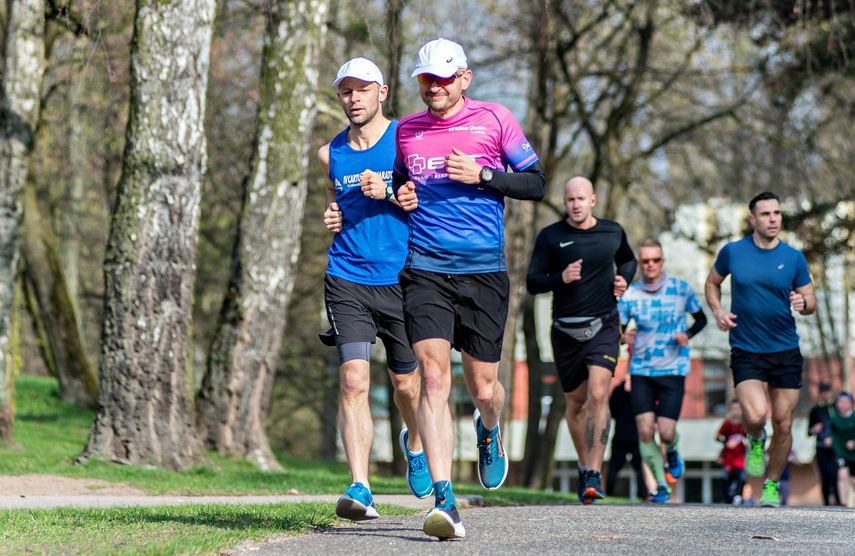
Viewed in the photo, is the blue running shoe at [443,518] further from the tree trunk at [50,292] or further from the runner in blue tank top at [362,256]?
the tree trunk at [50,292]

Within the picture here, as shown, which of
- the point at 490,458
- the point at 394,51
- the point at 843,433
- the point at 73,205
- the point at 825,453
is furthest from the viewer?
the point at 73,205

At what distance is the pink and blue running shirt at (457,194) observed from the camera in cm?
666

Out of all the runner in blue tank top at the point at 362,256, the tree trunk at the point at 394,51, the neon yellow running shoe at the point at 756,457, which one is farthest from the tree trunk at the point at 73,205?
the runner in blue tank top at the point at 362,256

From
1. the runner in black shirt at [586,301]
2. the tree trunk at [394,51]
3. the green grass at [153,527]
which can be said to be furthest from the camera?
the tree trunk at [394,51]

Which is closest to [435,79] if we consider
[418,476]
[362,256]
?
[362,256]

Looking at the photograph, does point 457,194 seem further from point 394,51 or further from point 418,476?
point 394,51

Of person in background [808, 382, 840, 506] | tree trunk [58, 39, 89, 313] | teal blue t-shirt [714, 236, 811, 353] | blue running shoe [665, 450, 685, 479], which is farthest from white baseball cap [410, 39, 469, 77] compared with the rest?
tree trunk [58, 39, 89, 313]

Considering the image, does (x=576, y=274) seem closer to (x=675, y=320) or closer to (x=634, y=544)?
(x=675, y=320)

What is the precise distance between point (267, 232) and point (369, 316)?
6307 millimetres

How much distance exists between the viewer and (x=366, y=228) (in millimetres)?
7316

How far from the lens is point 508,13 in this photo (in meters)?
23.2

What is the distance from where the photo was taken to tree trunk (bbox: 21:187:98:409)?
18844 millimetres

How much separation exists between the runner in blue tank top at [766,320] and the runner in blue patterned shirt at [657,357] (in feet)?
4.15

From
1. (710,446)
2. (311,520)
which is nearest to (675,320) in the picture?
(311,520)
